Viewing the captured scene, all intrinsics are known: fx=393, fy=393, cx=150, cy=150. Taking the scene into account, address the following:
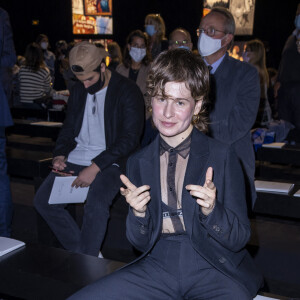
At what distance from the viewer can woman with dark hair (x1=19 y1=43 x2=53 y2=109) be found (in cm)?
615

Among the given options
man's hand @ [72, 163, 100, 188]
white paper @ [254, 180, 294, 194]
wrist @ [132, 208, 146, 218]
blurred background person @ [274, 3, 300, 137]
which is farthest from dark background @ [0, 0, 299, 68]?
wrist @ [132, 208, 146, 218]

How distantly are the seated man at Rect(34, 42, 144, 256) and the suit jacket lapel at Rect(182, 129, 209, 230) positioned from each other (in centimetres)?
111

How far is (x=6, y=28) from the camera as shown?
2.67 m

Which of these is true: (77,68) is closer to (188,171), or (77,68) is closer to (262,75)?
(188,171)

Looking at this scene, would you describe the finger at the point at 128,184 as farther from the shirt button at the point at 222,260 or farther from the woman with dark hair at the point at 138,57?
the woman with dark hair at the point at 138,57

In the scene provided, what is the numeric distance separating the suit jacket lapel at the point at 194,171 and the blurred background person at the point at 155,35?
3331 millimetres

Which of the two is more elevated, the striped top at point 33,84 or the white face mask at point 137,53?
the white face mask at point 137,53

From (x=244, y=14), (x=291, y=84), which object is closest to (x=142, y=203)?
(x=291, y=84)

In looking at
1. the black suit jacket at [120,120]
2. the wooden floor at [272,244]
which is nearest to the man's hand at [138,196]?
the black suit jacket at [120,120]

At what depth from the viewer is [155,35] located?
4797 millimetres

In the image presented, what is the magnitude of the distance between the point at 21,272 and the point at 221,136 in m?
1.36

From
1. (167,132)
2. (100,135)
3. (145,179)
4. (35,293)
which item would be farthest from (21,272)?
(100,135)

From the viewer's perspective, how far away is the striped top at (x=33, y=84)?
6312 mm

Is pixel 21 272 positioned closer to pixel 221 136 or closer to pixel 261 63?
pixel 221 136
